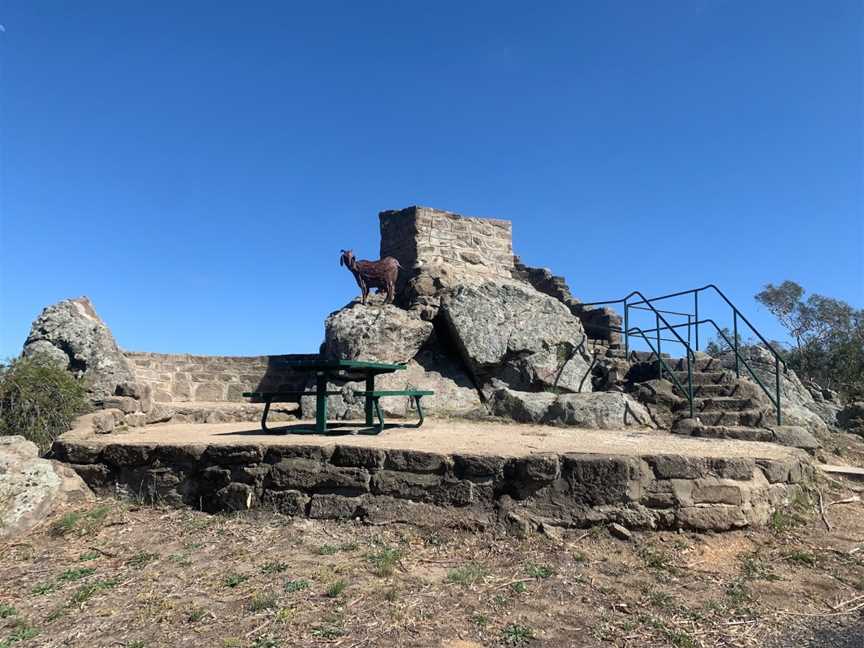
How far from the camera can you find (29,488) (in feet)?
14.4

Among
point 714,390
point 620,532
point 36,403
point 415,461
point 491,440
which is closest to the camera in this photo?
point 620,532

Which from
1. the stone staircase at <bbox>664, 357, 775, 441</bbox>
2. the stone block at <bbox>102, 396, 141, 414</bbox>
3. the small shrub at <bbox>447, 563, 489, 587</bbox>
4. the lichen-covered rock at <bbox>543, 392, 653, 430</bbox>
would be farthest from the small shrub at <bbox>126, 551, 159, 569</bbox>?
the stone staircase at <bbox>664, 357, 775, 441</bbox>

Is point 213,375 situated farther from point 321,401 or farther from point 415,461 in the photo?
point 415,461

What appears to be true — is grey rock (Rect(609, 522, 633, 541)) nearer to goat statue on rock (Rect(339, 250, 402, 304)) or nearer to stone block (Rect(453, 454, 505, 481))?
stone block (Rect(453, 454, 505, 481))

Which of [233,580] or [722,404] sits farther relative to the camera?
[722,404]

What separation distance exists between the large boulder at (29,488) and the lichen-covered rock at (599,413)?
5062 mm

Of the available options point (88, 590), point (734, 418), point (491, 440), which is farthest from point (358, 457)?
point (734, 418)

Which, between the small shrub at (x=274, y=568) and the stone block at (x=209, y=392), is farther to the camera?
the stone block at (x=209, y=392)

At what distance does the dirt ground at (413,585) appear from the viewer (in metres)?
2.73

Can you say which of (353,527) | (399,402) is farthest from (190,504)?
(399,402)

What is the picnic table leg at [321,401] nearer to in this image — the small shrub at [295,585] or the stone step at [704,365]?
the small shrub at [295,585]

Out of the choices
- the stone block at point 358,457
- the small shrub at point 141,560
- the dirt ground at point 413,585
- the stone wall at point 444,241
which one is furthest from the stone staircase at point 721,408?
the small shrub at point 141,560

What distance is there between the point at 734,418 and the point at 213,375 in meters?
8.21

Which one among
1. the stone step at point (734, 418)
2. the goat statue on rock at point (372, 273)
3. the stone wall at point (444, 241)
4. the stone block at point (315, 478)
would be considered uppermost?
the stone wall at point (444, 241)
